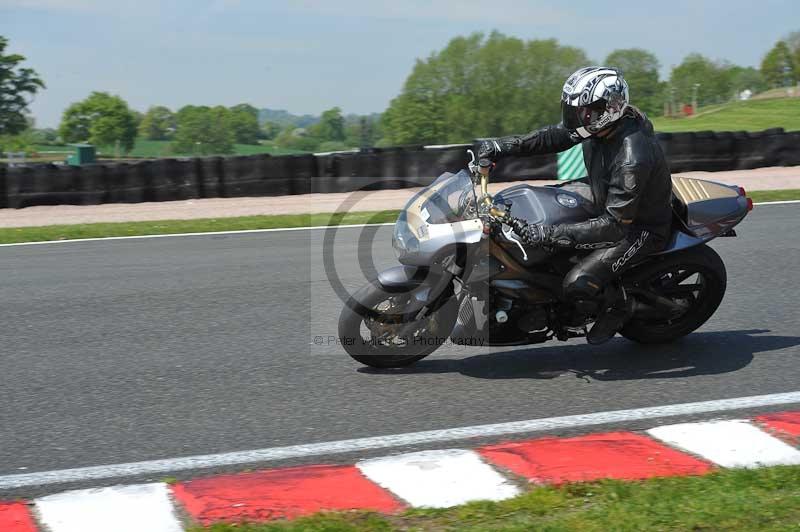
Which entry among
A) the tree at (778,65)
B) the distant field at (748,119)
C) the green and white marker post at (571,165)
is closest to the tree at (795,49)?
the tree at (778,65)

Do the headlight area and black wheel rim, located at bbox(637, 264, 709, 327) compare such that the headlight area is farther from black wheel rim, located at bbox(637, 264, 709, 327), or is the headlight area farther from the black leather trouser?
black wheel rim, located at bbox(637, 264, 709, 327)

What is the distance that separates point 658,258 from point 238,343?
2.86 meters

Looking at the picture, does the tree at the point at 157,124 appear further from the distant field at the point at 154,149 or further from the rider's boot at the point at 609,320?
the rider's boot at the point at 609,320

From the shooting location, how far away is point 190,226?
13805 millimetres

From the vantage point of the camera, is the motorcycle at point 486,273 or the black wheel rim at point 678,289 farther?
the black wheel rim at point 678,289

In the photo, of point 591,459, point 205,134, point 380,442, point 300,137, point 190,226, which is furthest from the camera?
point 205,134

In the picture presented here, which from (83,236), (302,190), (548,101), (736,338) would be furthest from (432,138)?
(736,338)

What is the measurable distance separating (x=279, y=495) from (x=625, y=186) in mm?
2578

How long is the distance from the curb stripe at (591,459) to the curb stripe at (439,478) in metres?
0.12

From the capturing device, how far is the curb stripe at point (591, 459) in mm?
4051

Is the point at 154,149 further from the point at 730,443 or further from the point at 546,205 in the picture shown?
the point at 730,443

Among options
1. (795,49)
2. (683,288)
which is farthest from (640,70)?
(683,288)

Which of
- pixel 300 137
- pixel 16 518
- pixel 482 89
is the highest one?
pixel 482 89

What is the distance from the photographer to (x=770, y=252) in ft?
31.6
